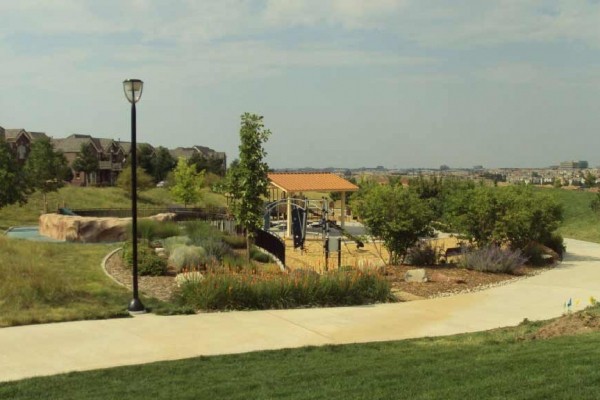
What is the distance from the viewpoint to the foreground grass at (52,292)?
29.2 feet

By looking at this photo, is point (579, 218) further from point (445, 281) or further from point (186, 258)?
point (186, 258)

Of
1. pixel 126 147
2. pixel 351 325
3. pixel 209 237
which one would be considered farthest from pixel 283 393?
pixel 126 147

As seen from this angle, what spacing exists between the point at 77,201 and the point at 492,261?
109 ft

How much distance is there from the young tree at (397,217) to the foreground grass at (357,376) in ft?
31.4

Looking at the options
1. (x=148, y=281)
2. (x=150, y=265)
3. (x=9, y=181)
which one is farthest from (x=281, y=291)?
(x=9, y=181)

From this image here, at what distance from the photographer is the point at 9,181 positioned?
28297 mm

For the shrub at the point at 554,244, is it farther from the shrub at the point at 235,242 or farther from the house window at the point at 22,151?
the house window at the point at 22,151

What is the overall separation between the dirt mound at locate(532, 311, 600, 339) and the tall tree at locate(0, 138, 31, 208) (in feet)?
86.1

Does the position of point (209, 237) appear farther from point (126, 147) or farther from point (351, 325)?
point (126, 147)

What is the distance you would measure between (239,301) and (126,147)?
81.4 m

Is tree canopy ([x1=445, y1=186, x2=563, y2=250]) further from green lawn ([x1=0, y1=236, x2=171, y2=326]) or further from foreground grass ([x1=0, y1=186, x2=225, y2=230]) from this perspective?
foreground grass ([x1=0, y1=186, x2=225, y2=230])

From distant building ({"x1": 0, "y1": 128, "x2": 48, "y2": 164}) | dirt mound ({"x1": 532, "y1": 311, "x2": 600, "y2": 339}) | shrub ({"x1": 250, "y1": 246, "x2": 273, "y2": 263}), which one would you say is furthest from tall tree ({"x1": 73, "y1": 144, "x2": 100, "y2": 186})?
dirt mound ({"x1": 532, "y1": 311, "x2": 600, "y2": 339})

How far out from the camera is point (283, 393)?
17.3 feet

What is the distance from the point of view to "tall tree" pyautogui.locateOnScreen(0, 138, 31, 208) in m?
28.0
